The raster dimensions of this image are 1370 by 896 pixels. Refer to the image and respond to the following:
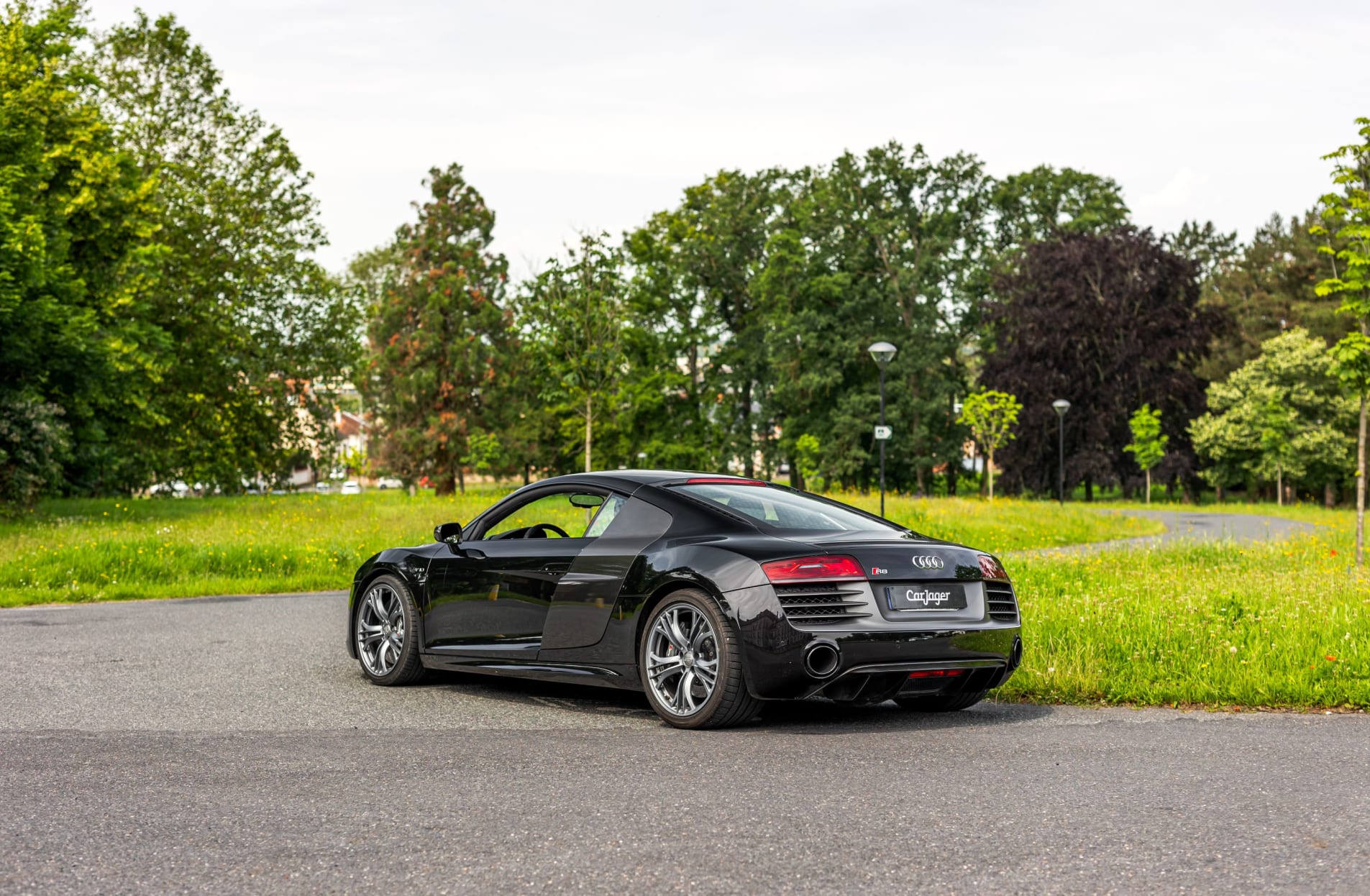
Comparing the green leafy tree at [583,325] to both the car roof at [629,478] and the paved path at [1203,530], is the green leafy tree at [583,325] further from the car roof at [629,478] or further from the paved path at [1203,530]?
the car roof at [629,478]

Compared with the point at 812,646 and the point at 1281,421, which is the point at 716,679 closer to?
the point at 812,646

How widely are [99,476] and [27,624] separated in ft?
77.8

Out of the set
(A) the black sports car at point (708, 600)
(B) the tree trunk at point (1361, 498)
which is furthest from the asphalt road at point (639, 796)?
(B) the tree trunk at point (1361, 498)

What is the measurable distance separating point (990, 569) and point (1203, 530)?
2423 cm

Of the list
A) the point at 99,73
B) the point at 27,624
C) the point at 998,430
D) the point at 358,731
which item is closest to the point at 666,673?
the point at 358,731

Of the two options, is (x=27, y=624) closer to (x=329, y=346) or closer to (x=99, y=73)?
(x=329, y=346)

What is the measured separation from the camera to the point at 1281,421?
200ft

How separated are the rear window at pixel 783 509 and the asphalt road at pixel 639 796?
3.53 feet

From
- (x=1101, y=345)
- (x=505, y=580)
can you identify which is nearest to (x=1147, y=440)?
(x=1101, y=345)

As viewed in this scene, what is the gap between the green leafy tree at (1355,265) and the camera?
688 inches

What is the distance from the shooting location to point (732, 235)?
65.4 m

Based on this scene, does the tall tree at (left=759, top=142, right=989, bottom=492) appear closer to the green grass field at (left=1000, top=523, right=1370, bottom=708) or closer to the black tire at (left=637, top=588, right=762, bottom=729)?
the green grass field at (left=1000, top=523, right=1370, bottom=708)

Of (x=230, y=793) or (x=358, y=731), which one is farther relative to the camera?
(x=358, y=731)

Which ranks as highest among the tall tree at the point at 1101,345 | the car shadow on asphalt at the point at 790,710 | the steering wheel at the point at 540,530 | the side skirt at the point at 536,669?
the tall tree at the point at 1101,345
